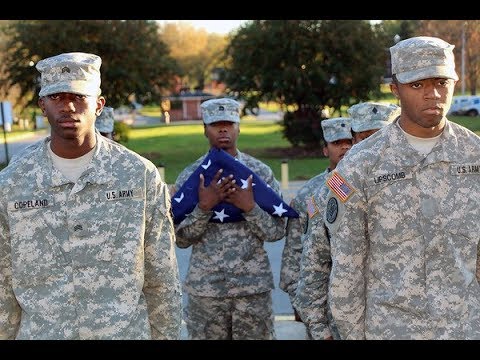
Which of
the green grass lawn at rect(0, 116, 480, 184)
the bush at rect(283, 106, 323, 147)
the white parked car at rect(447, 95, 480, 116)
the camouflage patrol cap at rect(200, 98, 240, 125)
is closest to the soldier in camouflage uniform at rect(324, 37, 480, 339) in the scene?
the camouflage patrol cap at rect(200, 98, 240, 125)

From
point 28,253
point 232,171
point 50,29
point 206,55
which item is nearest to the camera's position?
point 28,253

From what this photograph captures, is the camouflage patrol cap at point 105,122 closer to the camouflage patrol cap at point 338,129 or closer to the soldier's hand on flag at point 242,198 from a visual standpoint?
the soldier's hand on flag at point 242,198

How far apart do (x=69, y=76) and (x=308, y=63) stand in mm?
21431

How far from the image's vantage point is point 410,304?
10.9 feet

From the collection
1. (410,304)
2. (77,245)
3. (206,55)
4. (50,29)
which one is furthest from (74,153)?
(206,55)

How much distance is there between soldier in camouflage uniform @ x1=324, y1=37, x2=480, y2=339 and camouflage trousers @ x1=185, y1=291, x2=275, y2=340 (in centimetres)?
201

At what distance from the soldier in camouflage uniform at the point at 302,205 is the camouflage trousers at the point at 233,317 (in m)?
0.27

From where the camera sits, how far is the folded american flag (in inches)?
207

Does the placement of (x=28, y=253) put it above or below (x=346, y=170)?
below

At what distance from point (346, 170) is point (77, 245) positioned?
1.18 meters

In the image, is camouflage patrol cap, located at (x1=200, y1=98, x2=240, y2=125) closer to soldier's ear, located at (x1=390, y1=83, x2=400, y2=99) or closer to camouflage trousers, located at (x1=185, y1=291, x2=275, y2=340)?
camouflage trousers, located at (x1=185, y1=291, x2=275, y2=340)

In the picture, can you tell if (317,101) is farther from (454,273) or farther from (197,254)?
(454,273)

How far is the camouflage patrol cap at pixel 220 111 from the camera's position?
5547 mm

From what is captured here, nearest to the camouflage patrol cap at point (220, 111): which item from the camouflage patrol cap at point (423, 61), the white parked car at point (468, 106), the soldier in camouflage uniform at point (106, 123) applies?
the soldier in camouflage uniform at point (106, 123)
